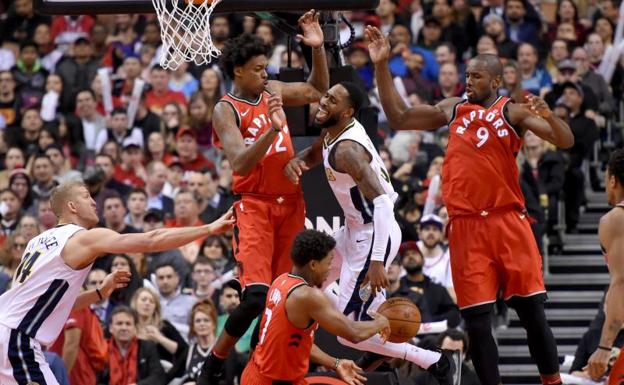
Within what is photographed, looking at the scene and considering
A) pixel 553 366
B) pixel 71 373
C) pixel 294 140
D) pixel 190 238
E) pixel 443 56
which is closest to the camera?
pixel 190 238

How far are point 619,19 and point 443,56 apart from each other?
2247 mm

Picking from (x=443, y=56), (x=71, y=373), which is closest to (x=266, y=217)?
(x=71, y=373)

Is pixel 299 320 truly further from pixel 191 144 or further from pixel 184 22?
pixel 191 144

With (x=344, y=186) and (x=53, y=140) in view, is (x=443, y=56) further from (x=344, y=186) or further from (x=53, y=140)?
(x=344, y=186)

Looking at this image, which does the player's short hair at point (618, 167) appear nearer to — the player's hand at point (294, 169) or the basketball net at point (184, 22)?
the player's hand at point (294, 169)

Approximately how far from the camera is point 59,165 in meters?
18.2

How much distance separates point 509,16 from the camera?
19.2 m

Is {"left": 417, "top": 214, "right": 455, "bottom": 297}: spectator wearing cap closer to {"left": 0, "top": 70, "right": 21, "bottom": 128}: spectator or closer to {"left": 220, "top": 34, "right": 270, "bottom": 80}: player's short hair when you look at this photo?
{"left": 220, "top": 34, "right": 270, "bottom": 80}: player's short hair

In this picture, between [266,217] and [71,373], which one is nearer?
[266,217]

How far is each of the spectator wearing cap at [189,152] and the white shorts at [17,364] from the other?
775cm

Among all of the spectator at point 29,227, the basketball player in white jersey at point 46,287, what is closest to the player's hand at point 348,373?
the basketball player in white jersey at point 46,287

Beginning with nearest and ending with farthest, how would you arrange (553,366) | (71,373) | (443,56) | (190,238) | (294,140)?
(190,238) < (553,366) < (294,140) < (71,373) < (443,56)

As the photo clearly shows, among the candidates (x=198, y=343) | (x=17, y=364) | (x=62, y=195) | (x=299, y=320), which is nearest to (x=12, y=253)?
(x=198, y=343)

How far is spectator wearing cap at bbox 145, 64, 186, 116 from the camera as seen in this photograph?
19281 millimetres
